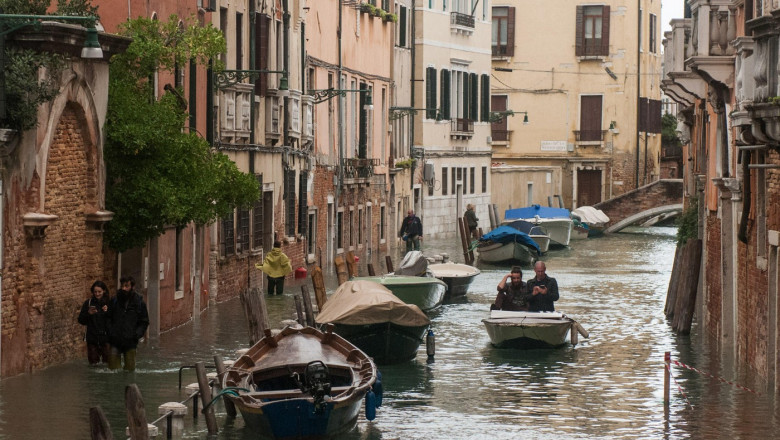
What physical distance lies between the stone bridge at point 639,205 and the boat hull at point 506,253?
17.7 m

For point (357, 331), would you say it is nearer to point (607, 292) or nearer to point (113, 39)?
point (113, 39)

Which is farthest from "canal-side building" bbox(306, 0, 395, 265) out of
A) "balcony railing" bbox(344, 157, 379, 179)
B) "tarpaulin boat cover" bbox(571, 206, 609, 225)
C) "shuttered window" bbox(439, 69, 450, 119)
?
"tarpaulin boat cover" bbox(571, 206, 609, 225)

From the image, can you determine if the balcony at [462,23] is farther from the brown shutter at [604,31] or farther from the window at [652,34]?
the window at [652,34]

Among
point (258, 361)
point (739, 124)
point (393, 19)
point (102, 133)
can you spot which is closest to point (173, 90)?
point (102, 133)

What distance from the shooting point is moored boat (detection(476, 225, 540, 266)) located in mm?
43156

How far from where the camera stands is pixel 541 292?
24.7 meters

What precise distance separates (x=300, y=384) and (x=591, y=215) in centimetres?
4270

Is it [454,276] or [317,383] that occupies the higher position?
[317,383]

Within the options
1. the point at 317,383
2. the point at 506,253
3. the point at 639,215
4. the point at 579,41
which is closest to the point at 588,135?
the point at 579,41

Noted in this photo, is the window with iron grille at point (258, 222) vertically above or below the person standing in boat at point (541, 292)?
above

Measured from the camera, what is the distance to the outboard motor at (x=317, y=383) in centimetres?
1588

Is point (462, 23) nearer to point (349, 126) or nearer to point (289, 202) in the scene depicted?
point (349, 126)

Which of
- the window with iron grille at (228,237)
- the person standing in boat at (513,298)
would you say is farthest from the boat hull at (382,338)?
the window with iron grille at (228,237)

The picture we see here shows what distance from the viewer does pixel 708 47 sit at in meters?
21.5
